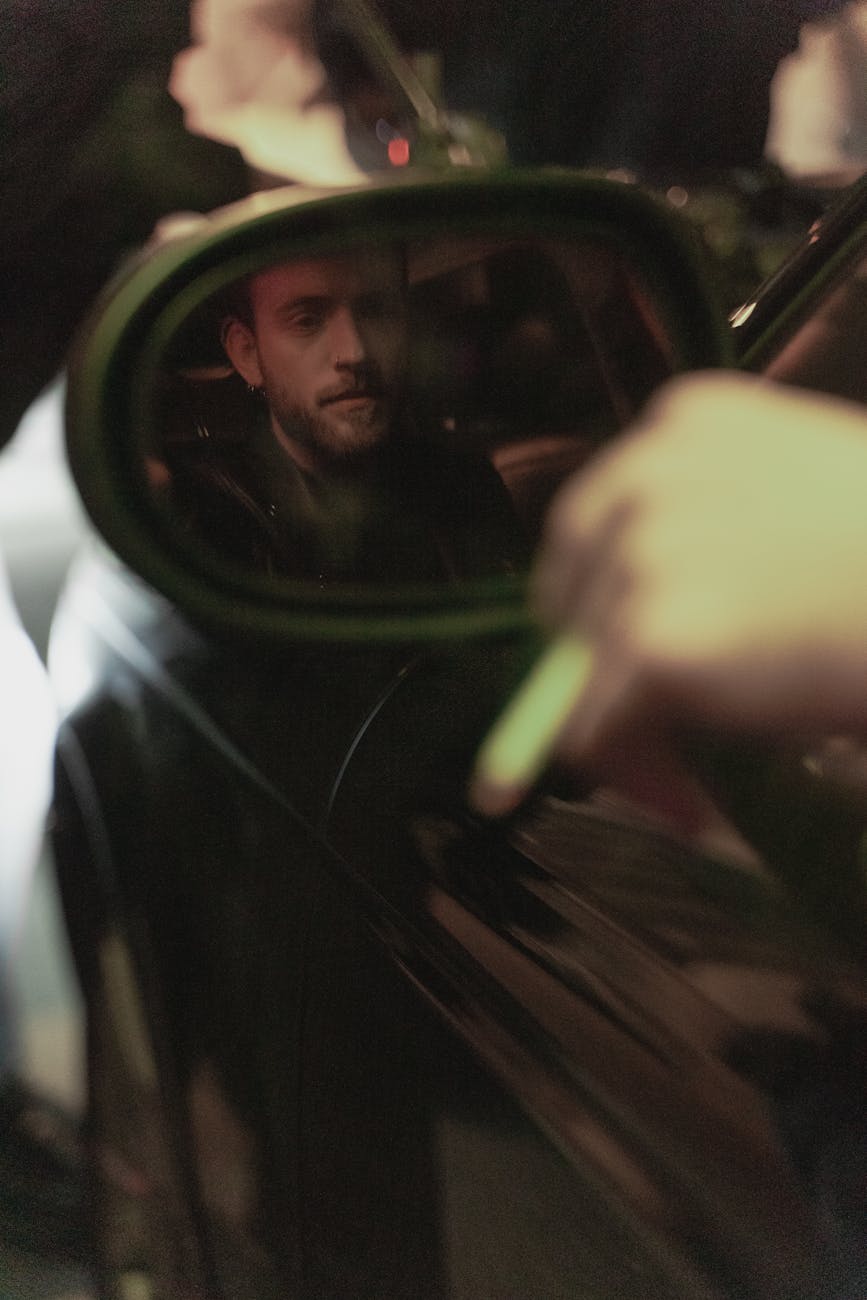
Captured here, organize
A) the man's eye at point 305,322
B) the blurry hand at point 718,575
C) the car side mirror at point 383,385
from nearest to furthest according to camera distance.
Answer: the blurry hand at point 718,575 < the car side mirror at point 383,385 < the man's eye at point 305,322

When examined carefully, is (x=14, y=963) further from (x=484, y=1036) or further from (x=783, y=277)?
(x=783, y=277)

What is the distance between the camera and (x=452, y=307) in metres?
1.14

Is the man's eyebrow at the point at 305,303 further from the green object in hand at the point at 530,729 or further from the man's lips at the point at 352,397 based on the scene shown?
the green object in hand at the point at 530,729

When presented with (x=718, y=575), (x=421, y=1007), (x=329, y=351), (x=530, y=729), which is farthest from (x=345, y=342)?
(x=421, y=1007)

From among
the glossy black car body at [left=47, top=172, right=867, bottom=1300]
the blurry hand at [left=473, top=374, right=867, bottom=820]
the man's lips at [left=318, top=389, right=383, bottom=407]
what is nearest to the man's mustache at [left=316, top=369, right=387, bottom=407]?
the man's lips at [left=318, top=389, right=383, bottom=407]

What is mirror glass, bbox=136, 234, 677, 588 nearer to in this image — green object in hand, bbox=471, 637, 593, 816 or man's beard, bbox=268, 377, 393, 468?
man's beard, bbox=268, 377, 393, 468

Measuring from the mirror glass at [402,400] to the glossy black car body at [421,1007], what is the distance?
127 mm

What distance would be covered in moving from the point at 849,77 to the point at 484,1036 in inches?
83.7

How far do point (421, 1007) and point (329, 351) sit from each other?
0.81 m

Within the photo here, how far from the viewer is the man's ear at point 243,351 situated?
1.10 meters

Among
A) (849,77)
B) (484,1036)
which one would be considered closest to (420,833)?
(484,1036)

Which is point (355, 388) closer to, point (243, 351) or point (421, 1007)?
point (243, 351)

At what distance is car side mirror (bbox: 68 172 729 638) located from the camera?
3.31ft

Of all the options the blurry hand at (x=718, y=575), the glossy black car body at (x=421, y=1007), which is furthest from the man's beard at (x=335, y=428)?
the blurry hand at (x=718, y=575)
